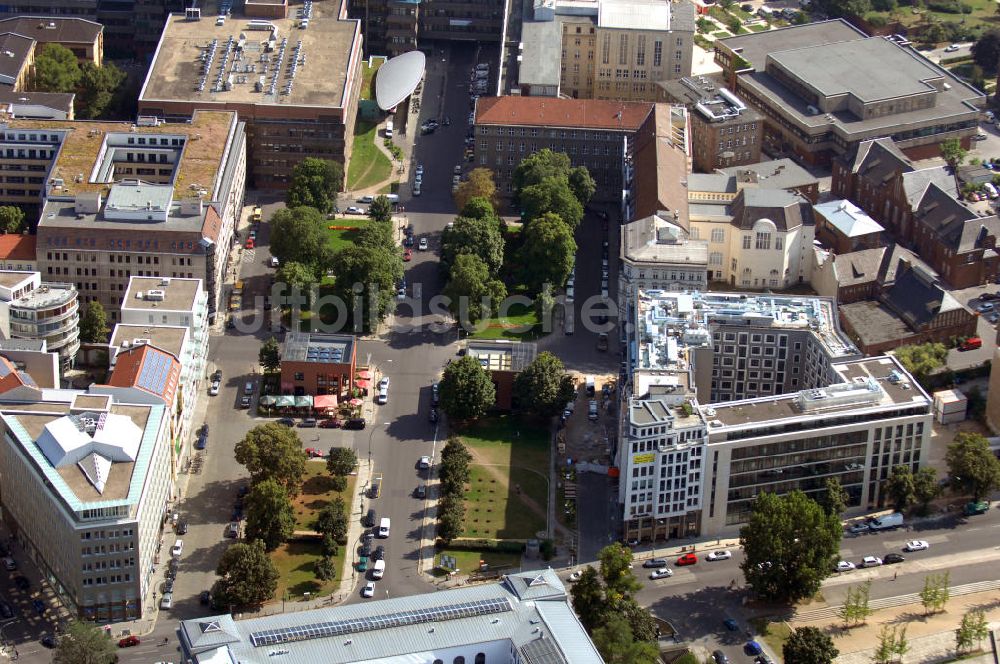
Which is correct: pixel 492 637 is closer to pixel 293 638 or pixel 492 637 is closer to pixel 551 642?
pixel 551 642

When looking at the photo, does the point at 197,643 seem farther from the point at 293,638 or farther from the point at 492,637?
the point at 492,637

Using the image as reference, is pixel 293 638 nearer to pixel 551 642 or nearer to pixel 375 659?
pixel 375 659

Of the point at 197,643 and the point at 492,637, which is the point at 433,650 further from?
the point at 197,643

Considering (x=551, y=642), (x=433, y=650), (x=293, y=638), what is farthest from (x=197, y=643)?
(x=551, y=642)

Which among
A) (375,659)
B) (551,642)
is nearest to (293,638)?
(375,659)

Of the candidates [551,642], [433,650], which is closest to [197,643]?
[433,650]

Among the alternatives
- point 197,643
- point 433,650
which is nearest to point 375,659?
point 433,650
